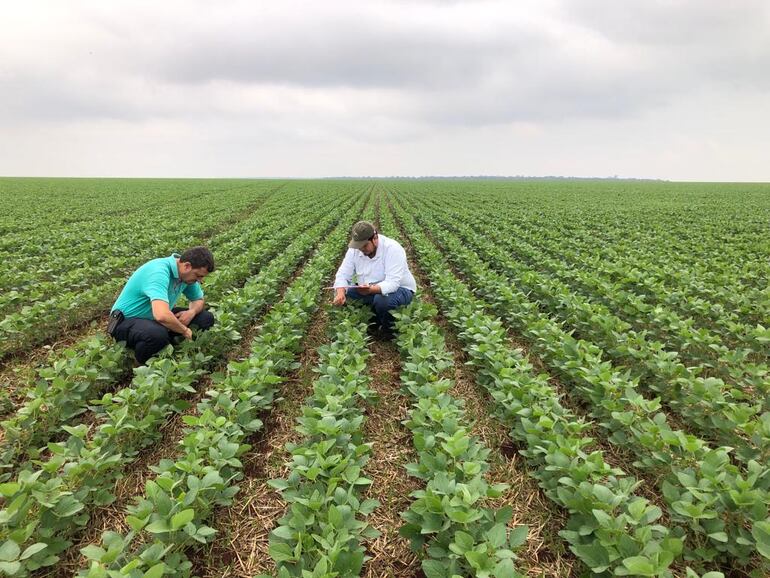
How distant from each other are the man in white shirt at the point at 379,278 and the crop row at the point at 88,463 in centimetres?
167

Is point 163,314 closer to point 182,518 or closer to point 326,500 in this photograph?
point 182,518

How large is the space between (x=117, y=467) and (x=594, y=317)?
5110mm

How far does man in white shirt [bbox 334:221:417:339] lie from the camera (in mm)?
5527

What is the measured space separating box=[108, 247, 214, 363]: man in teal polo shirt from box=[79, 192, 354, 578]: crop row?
0.79 metres

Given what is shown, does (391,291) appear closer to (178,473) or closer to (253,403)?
(253,403)

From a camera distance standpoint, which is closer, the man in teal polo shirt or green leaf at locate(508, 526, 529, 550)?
green leaf at locate(508, 526, 529, 550)

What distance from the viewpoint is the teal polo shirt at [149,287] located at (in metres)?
4.34

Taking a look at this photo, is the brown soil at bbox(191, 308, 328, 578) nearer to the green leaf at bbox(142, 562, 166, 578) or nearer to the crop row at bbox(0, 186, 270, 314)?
the green leaf at bbox(142, 562, 166, 578)

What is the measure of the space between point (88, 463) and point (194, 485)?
783 millimetres

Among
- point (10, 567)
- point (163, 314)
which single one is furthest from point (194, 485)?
point (163, 314)

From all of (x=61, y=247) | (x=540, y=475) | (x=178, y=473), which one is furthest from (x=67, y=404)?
(x=61, y=247)

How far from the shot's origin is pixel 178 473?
114 inches

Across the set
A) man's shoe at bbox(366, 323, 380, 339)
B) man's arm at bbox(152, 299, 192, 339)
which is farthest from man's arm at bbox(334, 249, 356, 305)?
man's arm at bbox(152, 299, 192, 339)

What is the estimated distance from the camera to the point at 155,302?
4227mm
